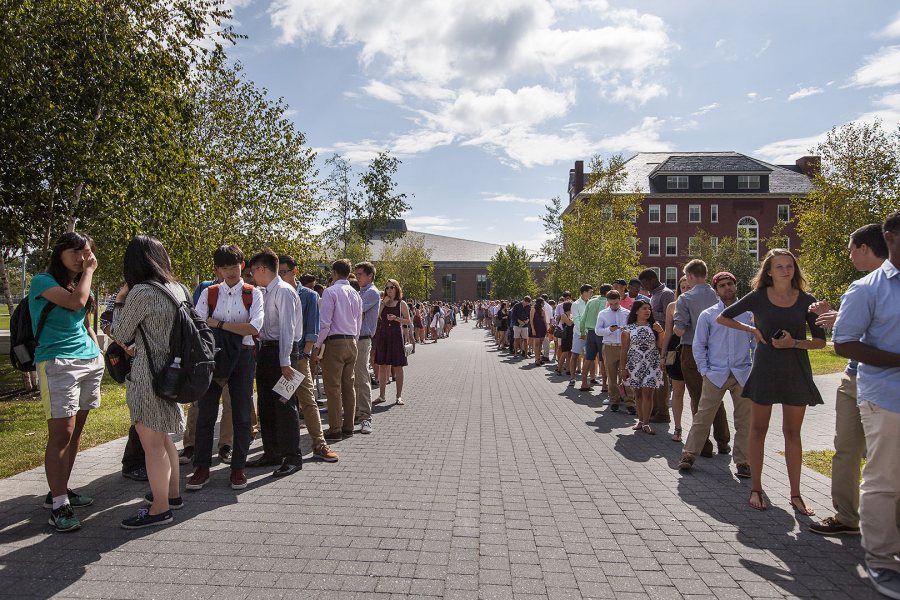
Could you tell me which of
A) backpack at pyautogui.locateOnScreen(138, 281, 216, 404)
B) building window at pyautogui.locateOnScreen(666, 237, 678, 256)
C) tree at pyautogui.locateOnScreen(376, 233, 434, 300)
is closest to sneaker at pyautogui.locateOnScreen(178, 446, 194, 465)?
backpack at pyautogui.locateOnScreen(138, 281, 216, 404)

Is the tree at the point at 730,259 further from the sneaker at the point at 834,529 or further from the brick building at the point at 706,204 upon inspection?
the sneaker at the point at 834,529

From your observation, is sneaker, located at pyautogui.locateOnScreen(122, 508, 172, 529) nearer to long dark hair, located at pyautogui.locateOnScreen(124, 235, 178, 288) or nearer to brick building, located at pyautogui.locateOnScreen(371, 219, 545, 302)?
long dark hair, located at pyautogui.locateOnScreen(124, 235, 178, 288)

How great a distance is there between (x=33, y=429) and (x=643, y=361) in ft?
25.7

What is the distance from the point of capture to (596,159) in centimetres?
2930

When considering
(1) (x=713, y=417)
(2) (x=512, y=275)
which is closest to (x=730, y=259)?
(2) (x=512, y=275)

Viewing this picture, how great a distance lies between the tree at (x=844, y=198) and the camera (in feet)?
74.6

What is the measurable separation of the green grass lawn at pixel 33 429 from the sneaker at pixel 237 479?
7.00 feet

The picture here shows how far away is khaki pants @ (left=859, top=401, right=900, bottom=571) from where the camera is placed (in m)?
3.22

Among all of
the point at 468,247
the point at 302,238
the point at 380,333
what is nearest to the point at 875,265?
the point at 380,333

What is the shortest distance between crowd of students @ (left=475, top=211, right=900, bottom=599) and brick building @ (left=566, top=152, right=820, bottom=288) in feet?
180

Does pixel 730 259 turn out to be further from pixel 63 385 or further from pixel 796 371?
pixel 63 385

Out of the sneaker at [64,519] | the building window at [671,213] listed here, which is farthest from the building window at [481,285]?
the sneaker at [64,519]

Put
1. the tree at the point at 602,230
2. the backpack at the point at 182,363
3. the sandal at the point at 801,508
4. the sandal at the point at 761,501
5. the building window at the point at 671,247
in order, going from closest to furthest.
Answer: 1. the backpack at the point at 182,363
2. the sandal at the point at 801,508
3. the sandal at the point at 761,501
4. the tree at the point at 602,230
5. the building window at the point at 671,247

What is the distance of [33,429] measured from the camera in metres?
7.16
